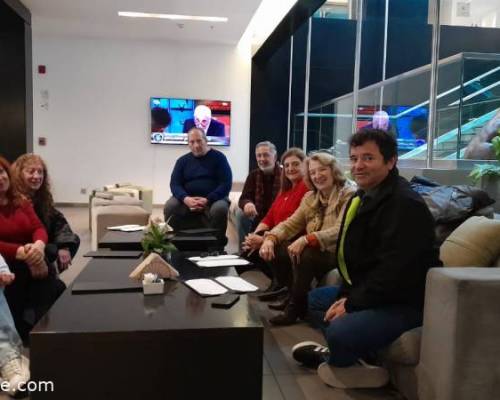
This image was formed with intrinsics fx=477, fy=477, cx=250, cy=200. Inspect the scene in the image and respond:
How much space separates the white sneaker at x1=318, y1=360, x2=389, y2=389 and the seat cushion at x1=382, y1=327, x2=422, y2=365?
0.52 feet

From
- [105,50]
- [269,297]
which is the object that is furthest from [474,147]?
[105,50]

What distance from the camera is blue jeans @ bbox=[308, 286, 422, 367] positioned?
1828mm

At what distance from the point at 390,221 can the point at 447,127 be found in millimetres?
2089

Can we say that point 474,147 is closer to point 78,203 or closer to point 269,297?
point 269,297

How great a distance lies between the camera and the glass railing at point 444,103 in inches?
136

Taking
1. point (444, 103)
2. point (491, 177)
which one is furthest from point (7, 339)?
point (444, 103)

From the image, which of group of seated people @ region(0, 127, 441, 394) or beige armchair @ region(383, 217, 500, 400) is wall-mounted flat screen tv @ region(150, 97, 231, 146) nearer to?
group of seated people @ region(0, 127, 441, 394)

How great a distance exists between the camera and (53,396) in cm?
143

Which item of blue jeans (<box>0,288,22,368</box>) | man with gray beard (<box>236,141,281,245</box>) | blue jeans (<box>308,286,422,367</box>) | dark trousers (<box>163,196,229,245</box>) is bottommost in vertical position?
blue jeans (<box>0,288,22,368</box>)

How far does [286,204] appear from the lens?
3242mm

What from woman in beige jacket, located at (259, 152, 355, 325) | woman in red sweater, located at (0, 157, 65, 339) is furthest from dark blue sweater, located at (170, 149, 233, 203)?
woman in red sweater, located at (0, 157, 65, 339)

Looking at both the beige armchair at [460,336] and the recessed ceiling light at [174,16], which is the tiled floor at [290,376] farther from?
the recessed ceiling light at [174,16]

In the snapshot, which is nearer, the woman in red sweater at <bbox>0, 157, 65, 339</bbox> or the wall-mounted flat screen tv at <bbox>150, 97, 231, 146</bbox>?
the woman in red sweater at <bbox>0, 157, 65, 339</bbox>

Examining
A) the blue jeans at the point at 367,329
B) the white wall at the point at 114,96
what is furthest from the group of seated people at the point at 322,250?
the white wall at the point at 114,96
